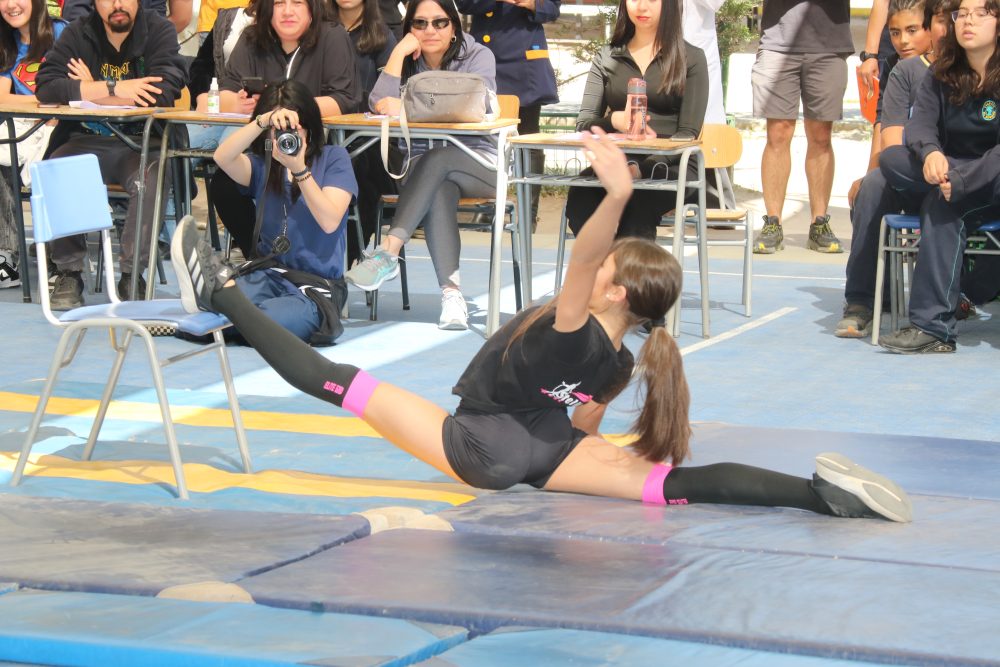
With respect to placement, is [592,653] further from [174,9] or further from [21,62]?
[174,9]

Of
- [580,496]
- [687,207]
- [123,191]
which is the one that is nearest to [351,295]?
[123,191]

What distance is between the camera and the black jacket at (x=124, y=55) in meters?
6.87

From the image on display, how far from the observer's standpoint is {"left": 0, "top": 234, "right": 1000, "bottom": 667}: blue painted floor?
2.52m

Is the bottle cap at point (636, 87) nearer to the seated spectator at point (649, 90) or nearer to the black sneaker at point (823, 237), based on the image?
the seated spectator at point (649, 90)

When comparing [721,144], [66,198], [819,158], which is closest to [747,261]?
[721,144]

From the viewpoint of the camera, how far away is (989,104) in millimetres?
5789

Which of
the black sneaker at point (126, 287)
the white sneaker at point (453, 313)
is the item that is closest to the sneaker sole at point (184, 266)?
the white sneaker at point (453, 313)

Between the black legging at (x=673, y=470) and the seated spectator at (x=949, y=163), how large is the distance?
8.64 feet

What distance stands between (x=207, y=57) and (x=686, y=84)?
2814 mm

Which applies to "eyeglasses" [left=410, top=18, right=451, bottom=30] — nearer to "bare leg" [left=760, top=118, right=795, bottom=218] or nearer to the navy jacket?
the navy jacket

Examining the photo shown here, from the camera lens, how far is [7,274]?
24.1 ft

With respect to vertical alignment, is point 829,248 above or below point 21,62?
below

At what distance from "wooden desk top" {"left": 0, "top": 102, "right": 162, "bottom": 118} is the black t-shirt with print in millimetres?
3264

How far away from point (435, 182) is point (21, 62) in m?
2.54
